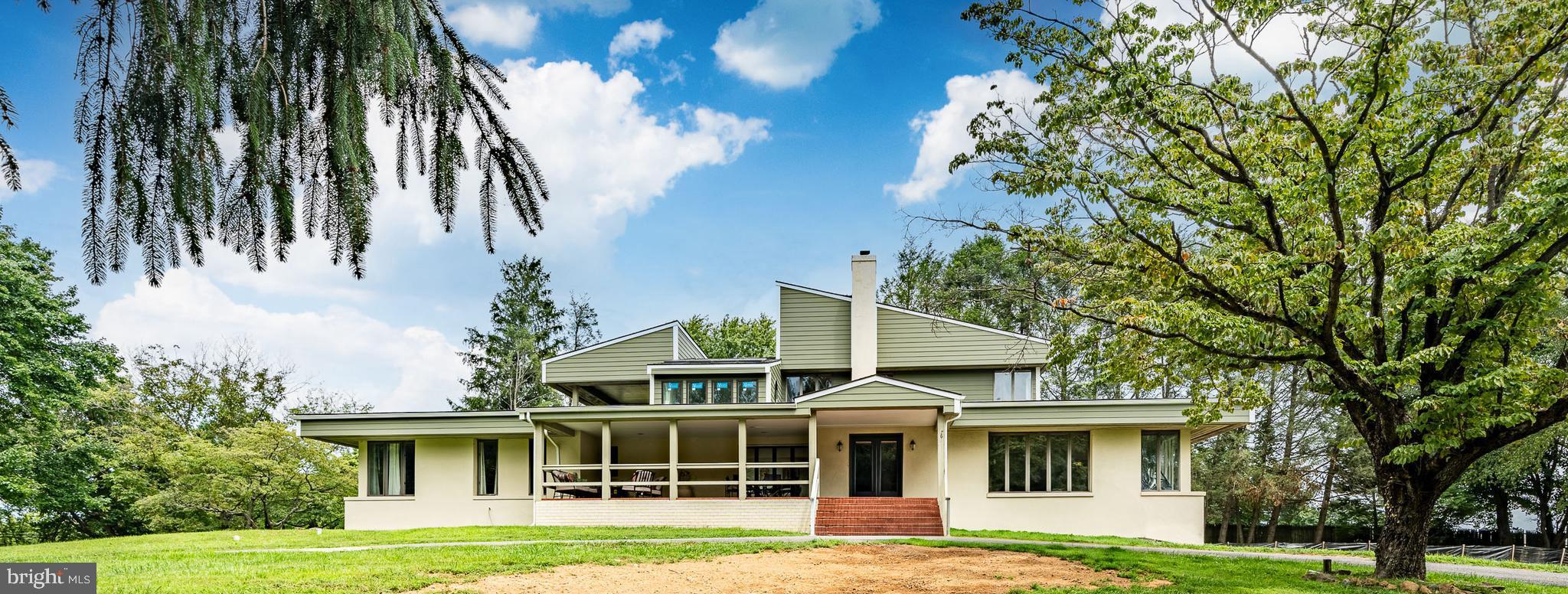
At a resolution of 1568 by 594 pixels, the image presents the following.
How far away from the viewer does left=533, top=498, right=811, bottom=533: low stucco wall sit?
19000 millimetres

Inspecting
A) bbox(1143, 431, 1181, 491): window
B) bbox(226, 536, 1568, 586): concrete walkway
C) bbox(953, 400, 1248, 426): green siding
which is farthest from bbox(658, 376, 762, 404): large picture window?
bbox(1143, 431, 1181, 491): window

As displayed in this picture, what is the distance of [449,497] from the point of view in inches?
906

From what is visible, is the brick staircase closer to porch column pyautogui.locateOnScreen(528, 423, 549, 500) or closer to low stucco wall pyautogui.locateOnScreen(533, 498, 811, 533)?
low stucco wall pyautogui.locateOnScreen(533, 498, 811, 533)

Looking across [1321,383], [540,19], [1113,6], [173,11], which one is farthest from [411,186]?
[1321,383]

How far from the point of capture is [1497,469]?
25938 mm

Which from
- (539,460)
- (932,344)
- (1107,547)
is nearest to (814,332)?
(932,344)

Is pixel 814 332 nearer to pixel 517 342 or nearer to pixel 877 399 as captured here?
pixel 877 399

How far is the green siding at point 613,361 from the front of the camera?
80.3 ft

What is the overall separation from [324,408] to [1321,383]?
1325 inches

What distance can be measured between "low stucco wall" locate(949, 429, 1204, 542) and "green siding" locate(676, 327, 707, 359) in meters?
8.55

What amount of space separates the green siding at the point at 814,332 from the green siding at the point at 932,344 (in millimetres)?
237

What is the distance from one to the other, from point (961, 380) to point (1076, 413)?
11.7ft

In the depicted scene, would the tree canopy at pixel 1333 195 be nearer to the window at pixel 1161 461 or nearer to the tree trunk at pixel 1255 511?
the window at pixel 1161 461

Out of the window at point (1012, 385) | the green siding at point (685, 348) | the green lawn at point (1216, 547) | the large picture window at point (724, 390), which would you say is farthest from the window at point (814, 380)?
the green lawn at point (1216, 547)
